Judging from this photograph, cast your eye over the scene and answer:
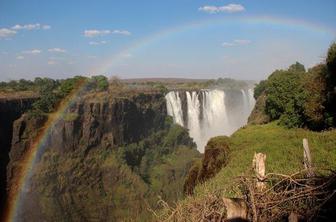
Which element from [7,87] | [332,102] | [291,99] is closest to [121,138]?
[7,87]

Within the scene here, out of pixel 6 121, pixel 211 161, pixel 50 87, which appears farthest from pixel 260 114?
pixel 50 87

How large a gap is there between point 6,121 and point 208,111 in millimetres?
42380

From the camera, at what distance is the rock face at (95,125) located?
63031 millimetres

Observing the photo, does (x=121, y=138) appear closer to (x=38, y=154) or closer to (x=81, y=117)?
(x=81, y=117)

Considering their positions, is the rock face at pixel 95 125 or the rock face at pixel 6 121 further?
the rock face at pixel 95 125

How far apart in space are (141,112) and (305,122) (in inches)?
2226

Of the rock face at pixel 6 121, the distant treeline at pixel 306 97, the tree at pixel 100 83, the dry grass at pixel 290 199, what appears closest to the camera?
the dry grass at pixel 290 199

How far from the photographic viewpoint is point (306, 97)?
1313 inches

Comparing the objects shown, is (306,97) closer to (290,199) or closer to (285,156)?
(285,156)

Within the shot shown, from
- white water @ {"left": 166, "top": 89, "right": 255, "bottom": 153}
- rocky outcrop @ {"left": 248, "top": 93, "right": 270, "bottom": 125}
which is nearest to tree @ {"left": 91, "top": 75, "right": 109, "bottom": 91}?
white water @ {"left": 166, "top": 89, "right": 255, "bottom": 153}

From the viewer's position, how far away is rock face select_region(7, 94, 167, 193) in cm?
6303

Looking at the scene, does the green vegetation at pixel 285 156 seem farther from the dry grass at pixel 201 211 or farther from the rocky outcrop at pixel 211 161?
the dry grass at pixel 201 211

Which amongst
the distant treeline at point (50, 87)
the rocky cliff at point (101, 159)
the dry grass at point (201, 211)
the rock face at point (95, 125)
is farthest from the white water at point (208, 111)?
the dry grass at point (201, 211)

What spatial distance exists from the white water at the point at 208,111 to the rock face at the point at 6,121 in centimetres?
3319
